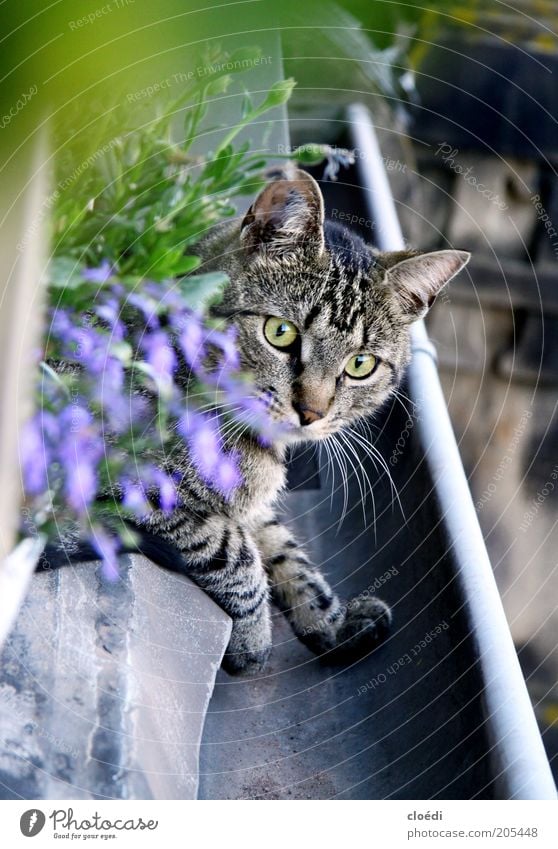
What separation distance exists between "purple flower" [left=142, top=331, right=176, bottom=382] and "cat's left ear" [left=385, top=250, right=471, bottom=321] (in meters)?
0.26

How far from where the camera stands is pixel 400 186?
4.76ft

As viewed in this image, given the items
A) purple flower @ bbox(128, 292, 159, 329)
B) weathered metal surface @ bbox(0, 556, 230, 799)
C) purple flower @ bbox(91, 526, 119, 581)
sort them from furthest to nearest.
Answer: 1. purple flower @ bbox(128, 292, 159, 329)
2. purple flower @ bbox(91, 526, 119, 581)
3. weathered metal surface @ bbox(0, 556, 230, 799)

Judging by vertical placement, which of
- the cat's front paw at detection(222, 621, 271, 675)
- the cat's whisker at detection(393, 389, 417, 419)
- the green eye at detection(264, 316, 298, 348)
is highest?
the green eye at detection(264, 316, 298, 348)

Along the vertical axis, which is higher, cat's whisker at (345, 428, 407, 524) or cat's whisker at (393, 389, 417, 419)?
cat's whisker at (393, 389, 417, 419)

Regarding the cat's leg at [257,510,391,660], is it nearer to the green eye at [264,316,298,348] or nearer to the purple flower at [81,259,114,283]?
the green eye at [264,316,298,348]

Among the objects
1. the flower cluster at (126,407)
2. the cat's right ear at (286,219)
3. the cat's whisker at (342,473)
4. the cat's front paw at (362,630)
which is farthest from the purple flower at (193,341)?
the cat's front paw at (362,630)

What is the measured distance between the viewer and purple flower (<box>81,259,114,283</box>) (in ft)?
2.69

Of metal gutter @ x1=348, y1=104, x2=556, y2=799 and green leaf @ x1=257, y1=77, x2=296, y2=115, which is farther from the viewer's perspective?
green leaf @ x1=257, y1=77, x2=296, y2=115

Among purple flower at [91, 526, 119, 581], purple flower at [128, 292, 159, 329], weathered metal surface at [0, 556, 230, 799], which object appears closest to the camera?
weathered metal surface at [0, 556, 230, 799]

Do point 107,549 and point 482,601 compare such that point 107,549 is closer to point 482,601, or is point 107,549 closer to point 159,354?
point 159,354

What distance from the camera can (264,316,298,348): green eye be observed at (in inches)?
35.1

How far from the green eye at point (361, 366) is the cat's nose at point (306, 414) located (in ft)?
0.21

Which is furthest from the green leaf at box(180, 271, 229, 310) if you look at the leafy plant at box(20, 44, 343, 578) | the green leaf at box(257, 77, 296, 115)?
the green leaf at box(257, 77, 296, 115)
